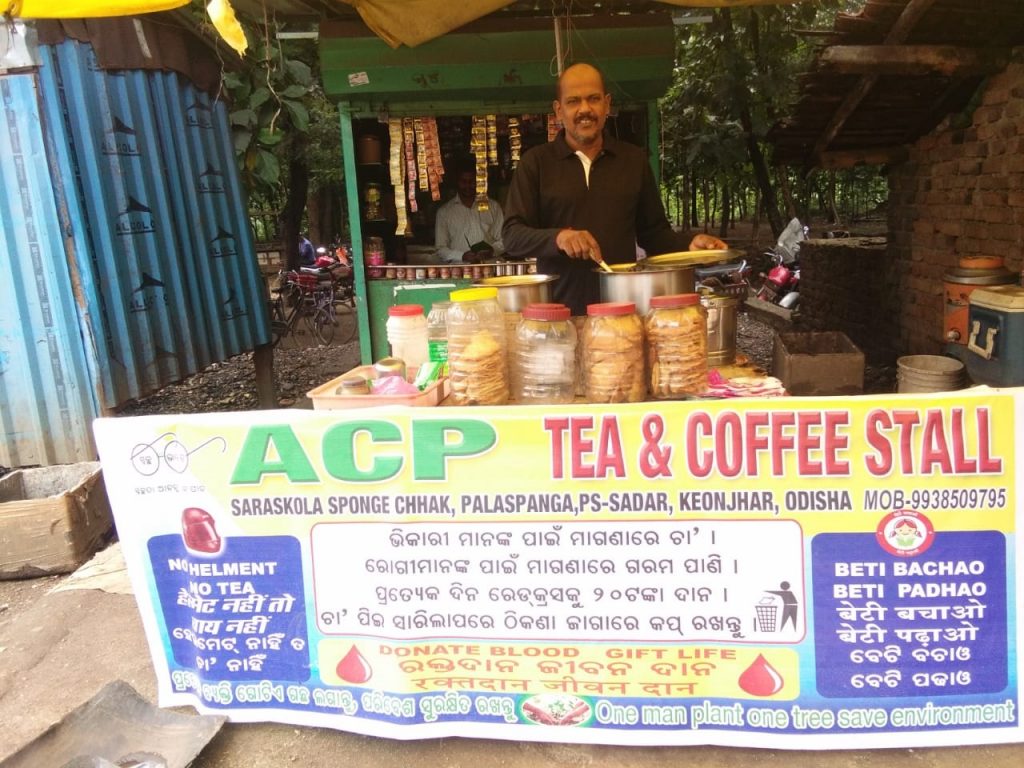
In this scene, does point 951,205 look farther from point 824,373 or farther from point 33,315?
point 33,315

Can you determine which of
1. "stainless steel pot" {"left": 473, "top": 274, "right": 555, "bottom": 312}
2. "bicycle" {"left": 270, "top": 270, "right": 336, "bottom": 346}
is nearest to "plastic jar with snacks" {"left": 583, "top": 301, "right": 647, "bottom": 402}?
"stainless steel pot" {"left": 473, "top": 274, "right": 555, "bottom": 312}

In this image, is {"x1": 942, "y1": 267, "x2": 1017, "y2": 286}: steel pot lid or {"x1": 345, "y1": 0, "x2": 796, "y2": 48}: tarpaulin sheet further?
{"x1": 942, "y1": 267, "x2": 1017, "y2": 286}: steel pot lid

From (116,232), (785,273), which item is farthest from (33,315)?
(785,273)

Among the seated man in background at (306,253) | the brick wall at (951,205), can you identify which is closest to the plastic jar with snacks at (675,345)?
the brick wall at (951,205)

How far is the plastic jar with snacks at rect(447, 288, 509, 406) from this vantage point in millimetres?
2215

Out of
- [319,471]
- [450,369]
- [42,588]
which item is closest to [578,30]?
[450,369]

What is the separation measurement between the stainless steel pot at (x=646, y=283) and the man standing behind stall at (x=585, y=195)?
0.73 meters

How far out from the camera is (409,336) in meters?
2.61

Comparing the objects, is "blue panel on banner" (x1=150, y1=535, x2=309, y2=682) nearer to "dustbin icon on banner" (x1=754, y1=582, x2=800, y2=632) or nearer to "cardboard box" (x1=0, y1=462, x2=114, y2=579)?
"dustbin icon on banner" (x1=754, y1=582, x2=800, y2=632)

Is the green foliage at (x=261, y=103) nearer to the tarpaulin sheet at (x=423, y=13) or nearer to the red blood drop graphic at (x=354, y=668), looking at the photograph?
the tarpaulin sheet at (x=423, y=13)

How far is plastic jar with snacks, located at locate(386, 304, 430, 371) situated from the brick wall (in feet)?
13.7

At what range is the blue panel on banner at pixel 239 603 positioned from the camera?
2.28m

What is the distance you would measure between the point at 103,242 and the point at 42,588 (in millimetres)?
2035

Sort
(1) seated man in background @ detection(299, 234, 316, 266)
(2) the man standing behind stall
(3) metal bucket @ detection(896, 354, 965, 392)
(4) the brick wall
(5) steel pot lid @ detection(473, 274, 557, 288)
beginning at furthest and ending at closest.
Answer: (1) seated man in background @ detection(299, 234, 316, 266) < (4) the brick wall < (2) the man standing behind stall < (3) metal bucket @ detection(896, 354, 965, 392) < (5) steel pot lid @ detection(473, 274, 557, 288)
